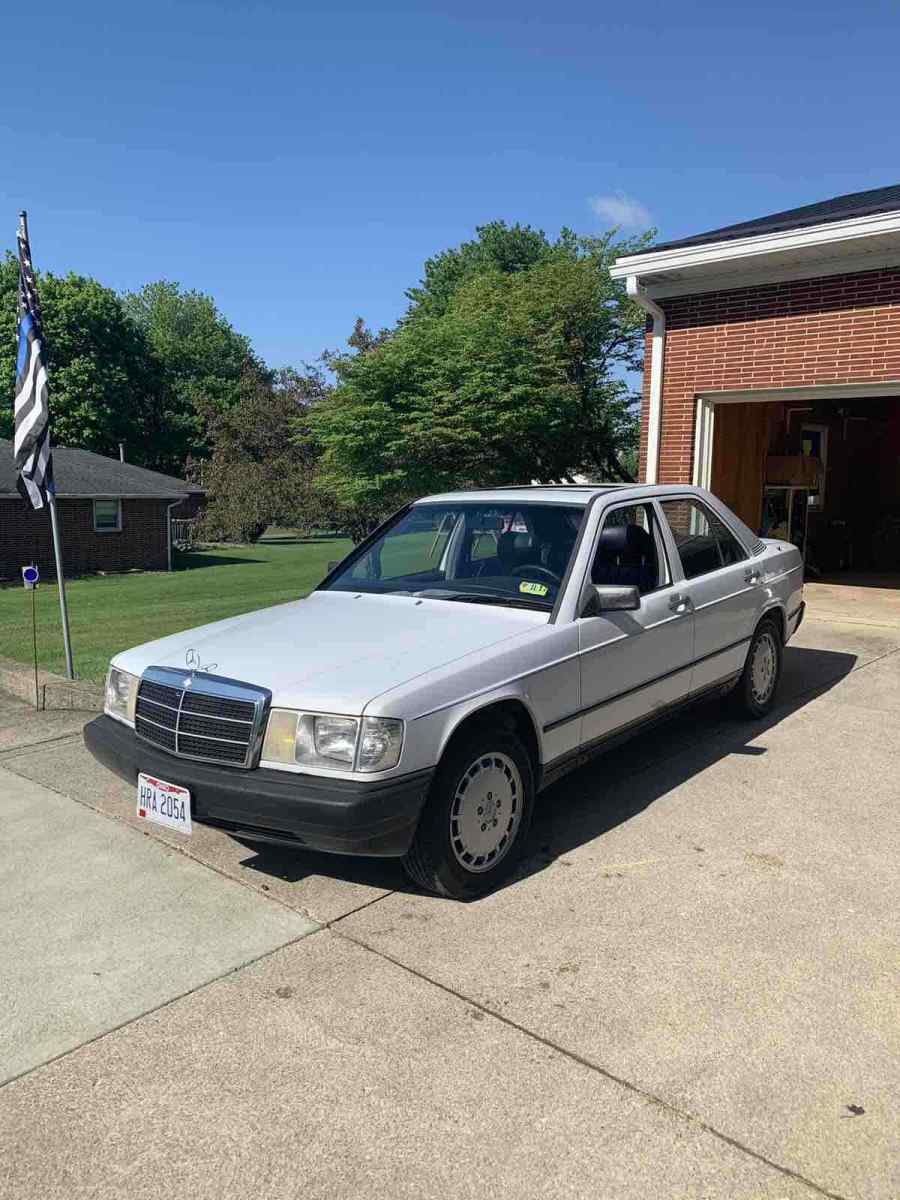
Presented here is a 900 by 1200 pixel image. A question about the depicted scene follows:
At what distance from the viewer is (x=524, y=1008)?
3.13 meters

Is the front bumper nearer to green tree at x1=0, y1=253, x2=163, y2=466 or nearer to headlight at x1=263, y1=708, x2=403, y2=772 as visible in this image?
headlight at x1=263, y1=708, x2=403, y2=772

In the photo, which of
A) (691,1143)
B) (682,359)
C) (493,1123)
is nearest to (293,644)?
(493,1123)

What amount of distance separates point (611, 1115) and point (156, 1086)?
1318mm

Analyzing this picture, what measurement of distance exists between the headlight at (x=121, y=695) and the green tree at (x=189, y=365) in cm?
3982

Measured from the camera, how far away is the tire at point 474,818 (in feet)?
12.1

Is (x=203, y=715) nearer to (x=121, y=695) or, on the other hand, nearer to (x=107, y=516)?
(x=121, y=695)

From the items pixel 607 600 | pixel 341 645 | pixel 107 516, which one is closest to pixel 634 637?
pixel 607 600

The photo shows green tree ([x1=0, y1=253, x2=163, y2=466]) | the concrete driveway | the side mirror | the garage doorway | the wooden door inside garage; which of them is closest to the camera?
the concrete driveway

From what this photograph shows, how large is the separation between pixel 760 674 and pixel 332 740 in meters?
3.87

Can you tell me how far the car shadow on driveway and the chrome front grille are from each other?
0.77 metres

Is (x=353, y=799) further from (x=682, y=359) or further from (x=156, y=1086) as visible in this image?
(x=682, y=359)

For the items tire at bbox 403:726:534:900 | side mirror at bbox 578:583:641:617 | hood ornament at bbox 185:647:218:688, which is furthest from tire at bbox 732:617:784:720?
hood ornament at bbox 185:647:218:688

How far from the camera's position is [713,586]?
18.6 ft

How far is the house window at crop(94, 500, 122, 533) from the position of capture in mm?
28922
